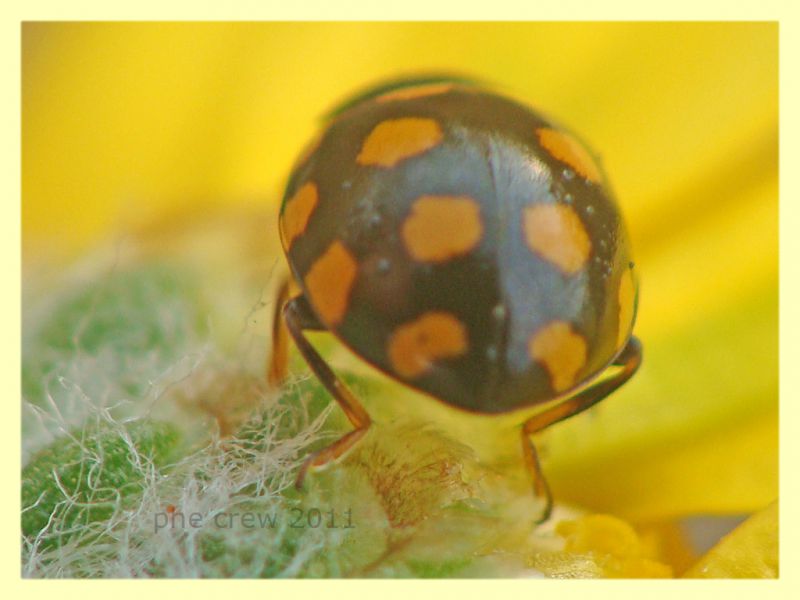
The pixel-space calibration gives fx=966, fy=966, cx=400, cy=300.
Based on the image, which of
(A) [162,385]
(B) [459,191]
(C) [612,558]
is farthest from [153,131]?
(C) [612,558]

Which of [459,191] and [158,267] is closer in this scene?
[459,191]

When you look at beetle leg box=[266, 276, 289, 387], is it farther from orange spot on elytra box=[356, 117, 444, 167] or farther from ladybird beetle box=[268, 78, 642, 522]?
orange spot on elytra box=[356, 117, 444, 167]

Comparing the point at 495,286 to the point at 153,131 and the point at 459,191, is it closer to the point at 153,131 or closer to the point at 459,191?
the point at 459,191

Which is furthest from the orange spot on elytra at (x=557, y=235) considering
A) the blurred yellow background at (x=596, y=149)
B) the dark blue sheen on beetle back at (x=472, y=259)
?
the blurred yellow background at (x=596, y=149)

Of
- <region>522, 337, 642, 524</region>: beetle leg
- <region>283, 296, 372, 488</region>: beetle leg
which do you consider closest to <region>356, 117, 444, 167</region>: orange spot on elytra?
<region>283, 296, 372, 488</region>: beetle leg

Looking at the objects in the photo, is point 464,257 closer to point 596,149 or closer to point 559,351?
point 559,351

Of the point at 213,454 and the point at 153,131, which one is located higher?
the point at 153,131
